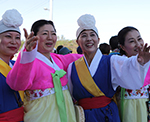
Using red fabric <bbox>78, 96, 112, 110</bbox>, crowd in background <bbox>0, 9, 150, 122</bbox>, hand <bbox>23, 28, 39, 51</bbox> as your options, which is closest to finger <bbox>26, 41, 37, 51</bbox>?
hand <bbox>23, 28, 39, 51</bbox>

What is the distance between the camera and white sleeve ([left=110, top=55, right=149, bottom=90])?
1.51 metres

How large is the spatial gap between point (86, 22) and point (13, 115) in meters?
1.34

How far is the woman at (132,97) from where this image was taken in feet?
5.97

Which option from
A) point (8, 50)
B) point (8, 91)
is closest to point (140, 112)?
point (8, 91)

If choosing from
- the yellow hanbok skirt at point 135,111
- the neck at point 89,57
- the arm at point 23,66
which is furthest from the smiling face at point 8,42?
the yellow hanbok skirt at point 135,111

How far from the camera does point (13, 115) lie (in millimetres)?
1553

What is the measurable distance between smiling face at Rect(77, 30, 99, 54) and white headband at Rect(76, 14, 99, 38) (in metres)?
0.05

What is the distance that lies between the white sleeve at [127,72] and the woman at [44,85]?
23.1 inches

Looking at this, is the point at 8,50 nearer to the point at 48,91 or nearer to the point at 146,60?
the point at 48,91

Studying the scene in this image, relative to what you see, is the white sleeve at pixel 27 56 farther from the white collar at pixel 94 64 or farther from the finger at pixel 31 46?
the white collar at pixel 94 64

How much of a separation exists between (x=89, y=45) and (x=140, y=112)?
99 cm

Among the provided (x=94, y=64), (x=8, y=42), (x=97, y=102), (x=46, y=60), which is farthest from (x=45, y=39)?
(x=97, y=102)

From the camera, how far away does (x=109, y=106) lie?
5.92 feet

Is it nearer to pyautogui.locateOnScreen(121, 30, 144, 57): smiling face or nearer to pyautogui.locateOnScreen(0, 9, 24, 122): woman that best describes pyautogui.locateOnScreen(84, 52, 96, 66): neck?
pyautogui.locateOnScreen(121, 30, 144, 57): smiling face
